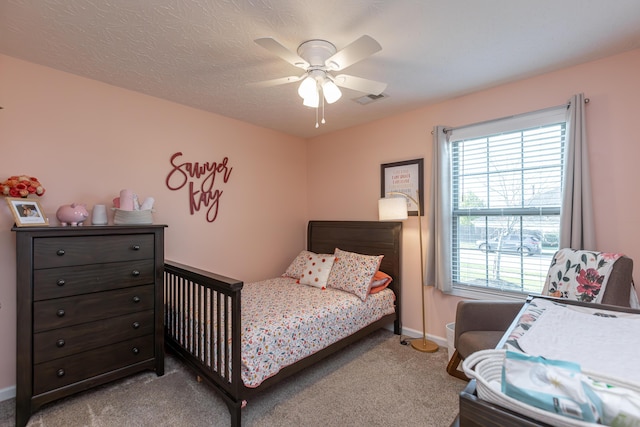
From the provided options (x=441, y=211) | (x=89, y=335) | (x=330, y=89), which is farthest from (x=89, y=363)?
(x=441, y=211)

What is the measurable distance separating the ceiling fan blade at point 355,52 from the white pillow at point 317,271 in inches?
76.7

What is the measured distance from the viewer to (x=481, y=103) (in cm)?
266

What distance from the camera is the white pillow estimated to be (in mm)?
3086

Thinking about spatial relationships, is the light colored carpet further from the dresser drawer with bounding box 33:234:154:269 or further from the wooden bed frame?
the dresser drawer with bounding box 33:234:154:269

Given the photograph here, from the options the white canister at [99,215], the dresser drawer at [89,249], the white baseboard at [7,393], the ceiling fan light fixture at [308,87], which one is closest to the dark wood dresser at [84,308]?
the dresser drawer at [89,249]

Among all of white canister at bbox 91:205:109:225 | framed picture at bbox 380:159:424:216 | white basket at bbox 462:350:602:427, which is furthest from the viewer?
framed picture at bbox 380:159:424:216

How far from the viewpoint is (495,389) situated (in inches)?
27.1

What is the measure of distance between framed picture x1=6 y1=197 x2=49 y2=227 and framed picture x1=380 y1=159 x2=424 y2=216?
2.86 meters

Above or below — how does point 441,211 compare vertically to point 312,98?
below

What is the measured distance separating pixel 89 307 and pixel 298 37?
2.23 metres

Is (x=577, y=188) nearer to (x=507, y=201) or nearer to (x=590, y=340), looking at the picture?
(x=507, y=201)

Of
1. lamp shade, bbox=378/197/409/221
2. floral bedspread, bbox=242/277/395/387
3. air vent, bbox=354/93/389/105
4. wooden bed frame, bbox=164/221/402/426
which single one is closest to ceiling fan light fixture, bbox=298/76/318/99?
air vent, bbox=354/93/389/105

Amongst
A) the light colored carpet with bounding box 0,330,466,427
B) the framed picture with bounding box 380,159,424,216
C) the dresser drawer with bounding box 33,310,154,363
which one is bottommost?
the light colored carpet with bounding box 0,330,466,427

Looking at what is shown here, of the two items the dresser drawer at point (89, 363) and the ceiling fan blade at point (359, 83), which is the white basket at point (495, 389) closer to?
the ceiling fan blade at point (359, 83)
